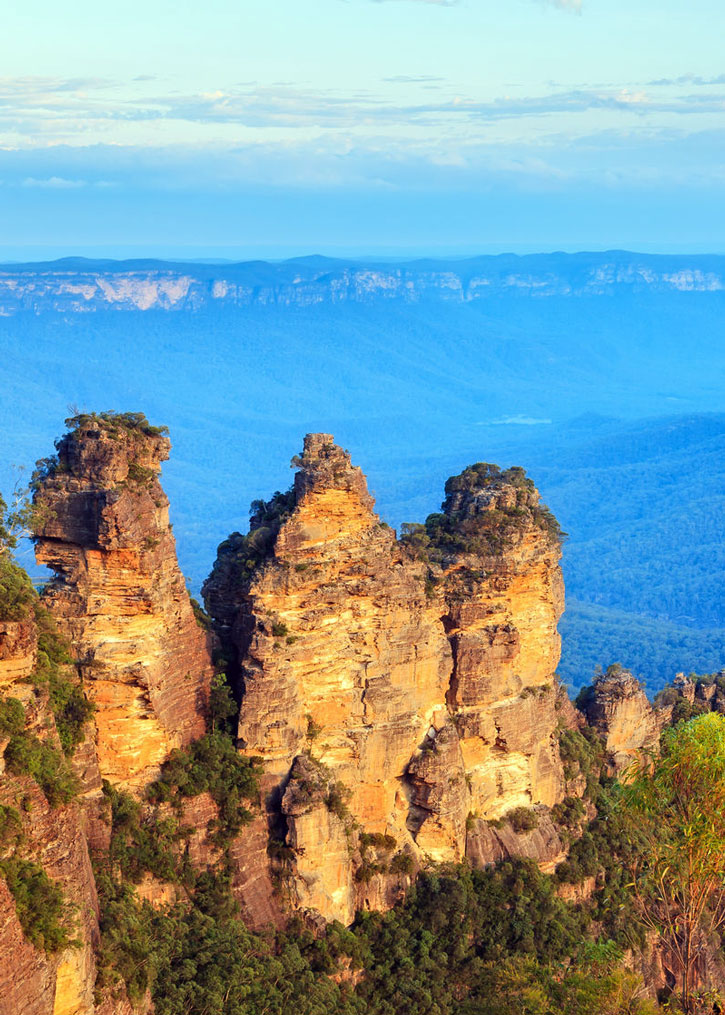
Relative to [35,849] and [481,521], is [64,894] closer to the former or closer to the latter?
[35,849]

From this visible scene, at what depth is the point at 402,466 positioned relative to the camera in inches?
7564

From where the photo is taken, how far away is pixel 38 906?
20375 mm

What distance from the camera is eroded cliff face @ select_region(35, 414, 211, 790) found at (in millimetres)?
27594

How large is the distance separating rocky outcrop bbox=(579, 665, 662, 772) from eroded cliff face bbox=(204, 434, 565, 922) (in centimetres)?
509

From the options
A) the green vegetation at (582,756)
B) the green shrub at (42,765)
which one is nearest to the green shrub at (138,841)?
the green shrub at (42,765)

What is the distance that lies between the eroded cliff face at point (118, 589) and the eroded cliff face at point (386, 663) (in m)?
2.48

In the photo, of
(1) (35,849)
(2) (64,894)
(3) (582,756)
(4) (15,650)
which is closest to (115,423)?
(4) (15,650)

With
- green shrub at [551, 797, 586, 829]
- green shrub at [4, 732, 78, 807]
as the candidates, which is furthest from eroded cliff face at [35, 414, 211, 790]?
green shrub at [551, 797, 586, 829]

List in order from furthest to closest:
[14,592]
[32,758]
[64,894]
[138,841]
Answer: [138,841], [14,592], [32,758], [64,894]

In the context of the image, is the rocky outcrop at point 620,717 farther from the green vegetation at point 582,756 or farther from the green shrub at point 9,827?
the green shrub at point 9,827

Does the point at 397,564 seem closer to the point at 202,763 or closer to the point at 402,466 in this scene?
the point at 202,763

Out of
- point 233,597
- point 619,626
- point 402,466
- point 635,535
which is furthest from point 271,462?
point 233,597

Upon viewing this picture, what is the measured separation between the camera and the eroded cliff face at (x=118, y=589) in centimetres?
2759

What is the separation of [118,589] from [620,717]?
20.4 meters
